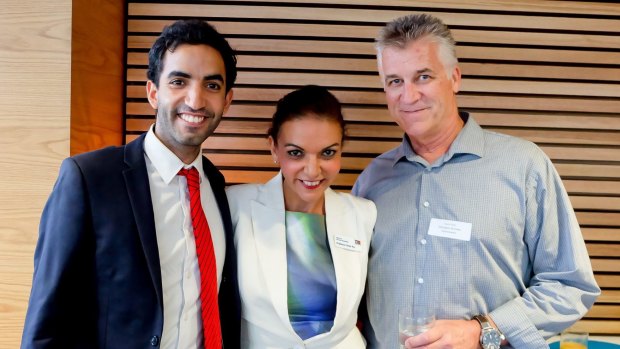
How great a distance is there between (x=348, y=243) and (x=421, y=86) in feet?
2.46

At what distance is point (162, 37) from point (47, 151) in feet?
3.02

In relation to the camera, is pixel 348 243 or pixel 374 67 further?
pixel 374 67

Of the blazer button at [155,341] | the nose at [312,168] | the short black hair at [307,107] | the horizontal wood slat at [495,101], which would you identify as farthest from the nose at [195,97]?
the horizontal wood slat at [495,101]

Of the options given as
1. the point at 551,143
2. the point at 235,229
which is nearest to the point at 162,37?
the point at 235,229

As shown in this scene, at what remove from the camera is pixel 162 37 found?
1.94 meters

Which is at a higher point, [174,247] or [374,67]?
[374,67]

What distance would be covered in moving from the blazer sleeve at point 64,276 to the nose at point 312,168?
2.75ft

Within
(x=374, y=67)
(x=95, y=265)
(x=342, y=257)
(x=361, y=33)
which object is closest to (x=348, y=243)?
(x=342, y=257)

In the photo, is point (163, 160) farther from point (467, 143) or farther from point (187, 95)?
point (467, 143)

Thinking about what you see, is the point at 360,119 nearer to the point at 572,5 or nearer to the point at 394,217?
the point at 394,217

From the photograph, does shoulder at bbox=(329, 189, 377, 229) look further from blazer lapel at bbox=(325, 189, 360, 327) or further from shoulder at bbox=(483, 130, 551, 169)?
shoulder at bbox=(483, 130, 551, 169)

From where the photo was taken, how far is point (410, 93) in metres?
2.17

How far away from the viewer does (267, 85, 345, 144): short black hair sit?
209 centimetres

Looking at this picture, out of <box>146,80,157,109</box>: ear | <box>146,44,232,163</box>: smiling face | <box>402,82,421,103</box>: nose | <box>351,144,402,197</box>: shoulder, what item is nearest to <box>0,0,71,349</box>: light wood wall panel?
<box>146,80,157,109</box>: ear
